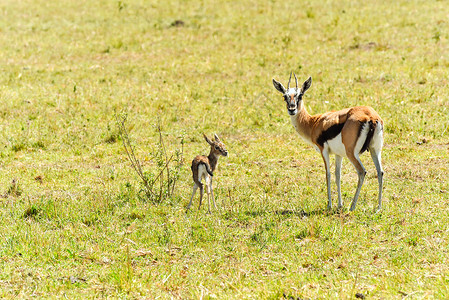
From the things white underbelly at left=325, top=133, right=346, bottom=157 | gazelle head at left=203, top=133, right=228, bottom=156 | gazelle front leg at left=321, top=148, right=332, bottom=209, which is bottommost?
gazelle front leg at left=321, top=148, right=332, bottom=209

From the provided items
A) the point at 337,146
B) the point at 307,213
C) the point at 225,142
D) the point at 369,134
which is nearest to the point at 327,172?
the point at 337,146

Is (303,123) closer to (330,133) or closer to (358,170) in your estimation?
(330,133)

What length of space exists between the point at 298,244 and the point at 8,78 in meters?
12.0

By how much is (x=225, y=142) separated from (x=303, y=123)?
11.5 ft

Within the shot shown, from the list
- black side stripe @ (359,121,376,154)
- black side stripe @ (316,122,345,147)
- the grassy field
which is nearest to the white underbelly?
black side stripe @ (316,122,345,147)

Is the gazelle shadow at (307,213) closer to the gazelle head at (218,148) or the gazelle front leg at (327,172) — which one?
the gazelle front leg at (327,172)

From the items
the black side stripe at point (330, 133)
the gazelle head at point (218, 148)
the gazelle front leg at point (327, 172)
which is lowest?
the gazelle front leg at point (327, 172)

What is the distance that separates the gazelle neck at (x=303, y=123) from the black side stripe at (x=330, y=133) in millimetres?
387

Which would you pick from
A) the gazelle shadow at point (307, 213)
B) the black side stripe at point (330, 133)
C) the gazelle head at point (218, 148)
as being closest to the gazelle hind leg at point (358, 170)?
the gazelle shadow at point (307, 213)

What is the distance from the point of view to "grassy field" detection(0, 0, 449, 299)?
6.36m

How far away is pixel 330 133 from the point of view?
827cm

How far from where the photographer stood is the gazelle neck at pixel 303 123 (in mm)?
8898

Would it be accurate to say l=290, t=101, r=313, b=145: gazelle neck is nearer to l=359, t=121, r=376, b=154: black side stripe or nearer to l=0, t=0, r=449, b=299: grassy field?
l=0, t=0, r=449, b=299: grassy field

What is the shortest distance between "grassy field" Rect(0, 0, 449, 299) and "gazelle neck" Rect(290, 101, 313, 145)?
933mm
